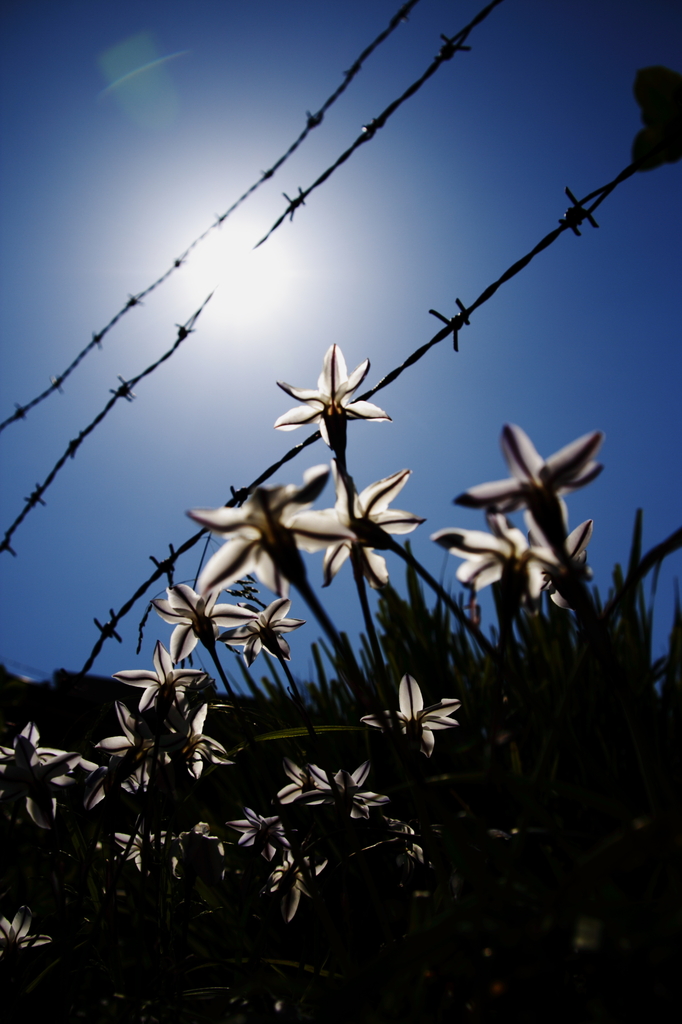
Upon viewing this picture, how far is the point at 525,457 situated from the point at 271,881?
0.72m

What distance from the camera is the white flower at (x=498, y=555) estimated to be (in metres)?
0.44

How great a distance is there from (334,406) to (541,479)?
15.6 inches

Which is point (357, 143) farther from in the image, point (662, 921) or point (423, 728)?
point (662, 921)

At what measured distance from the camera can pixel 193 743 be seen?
0.78m

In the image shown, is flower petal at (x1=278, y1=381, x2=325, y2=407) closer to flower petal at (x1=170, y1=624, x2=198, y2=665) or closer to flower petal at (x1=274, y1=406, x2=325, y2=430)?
flower petal at (x1=274, y1=406, x2=325, y2=430)

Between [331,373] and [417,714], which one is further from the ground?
[331,373]

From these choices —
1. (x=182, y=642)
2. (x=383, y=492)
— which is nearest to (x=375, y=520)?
(x=383, y=492)

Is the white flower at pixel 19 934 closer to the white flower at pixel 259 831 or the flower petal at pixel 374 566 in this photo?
the white flower at pixel 259 831

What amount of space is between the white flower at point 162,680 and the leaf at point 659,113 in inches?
36.1

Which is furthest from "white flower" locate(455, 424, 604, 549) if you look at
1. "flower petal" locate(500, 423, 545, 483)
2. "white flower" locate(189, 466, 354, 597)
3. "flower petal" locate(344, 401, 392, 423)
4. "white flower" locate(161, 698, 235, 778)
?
"white flower" locate(161, 698, 235, 778)

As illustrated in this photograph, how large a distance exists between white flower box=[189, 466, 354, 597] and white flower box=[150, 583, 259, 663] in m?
0.33

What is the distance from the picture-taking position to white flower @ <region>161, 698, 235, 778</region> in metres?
0.75

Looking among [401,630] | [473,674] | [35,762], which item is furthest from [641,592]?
[35,762]

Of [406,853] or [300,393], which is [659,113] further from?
[406,853]
